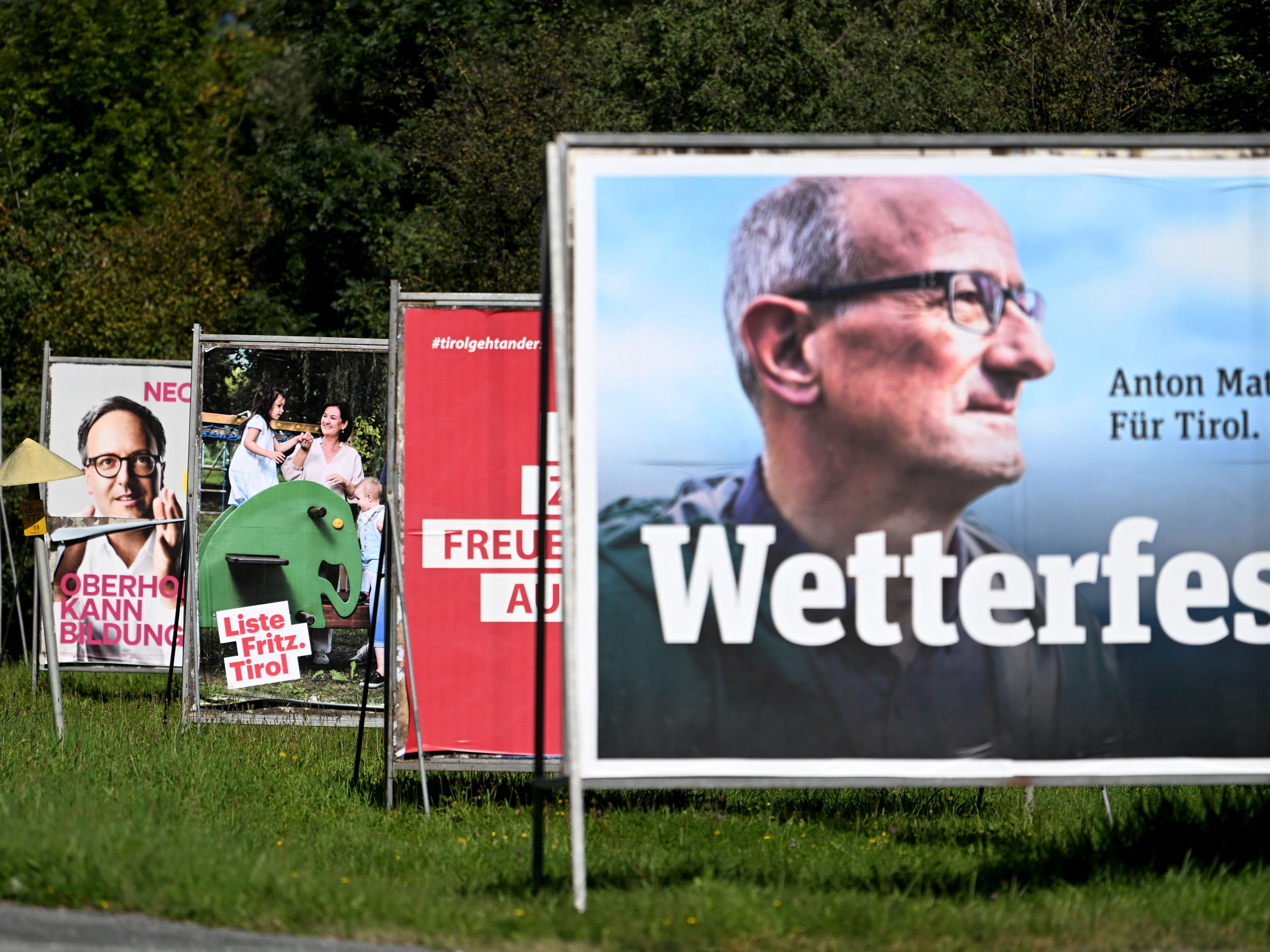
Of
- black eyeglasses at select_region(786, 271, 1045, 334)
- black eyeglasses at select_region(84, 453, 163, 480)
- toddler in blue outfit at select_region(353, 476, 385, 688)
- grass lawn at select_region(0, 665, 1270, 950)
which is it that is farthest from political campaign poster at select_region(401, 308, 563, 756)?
black eyeglasses at select_region(84, 453, 163, 480)

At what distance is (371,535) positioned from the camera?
11938 mm

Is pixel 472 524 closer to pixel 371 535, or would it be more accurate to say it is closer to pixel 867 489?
pixel 867 489

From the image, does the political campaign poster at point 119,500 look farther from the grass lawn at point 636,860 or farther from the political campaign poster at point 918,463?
the political campaign poster at point 918,463

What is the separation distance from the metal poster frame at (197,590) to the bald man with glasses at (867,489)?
636 cm

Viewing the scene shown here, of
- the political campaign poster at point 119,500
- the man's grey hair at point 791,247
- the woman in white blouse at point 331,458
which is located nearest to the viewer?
the man's grey hair at point 791,247

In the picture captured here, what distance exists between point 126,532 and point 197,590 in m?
3.61

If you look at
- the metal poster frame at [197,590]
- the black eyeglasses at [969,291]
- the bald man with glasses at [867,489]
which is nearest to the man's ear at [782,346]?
the bald man with glasses at [867,489]

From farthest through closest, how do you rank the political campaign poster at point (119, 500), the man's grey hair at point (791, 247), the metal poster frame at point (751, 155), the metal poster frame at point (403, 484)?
the political campaign poster at point (119, 500), the metal poster frame at point (403, 484), the man's grey hair at point (791, 247), the metal poster frame at point (751, 155)

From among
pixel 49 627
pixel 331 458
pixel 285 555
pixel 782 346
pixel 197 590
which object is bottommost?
pixel 49 627

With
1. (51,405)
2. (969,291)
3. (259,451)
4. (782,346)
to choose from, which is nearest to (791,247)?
(782,346)

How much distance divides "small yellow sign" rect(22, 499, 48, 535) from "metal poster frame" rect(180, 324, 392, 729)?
A: 1315 millimetres

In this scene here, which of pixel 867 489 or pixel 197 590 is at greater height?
pixel 867 489

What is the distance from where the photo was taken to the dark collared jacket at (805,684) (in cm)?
584

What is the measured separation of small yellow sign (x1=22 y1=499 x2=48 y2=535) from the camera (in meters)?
10.6
